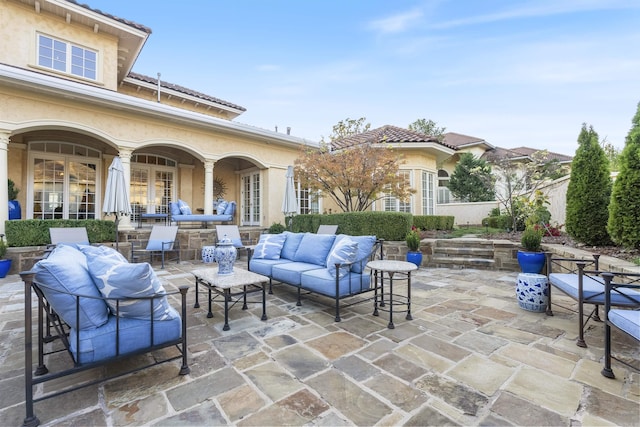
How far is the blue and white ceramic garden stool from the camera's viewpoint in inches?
143

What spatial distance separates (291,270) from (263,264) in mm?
776

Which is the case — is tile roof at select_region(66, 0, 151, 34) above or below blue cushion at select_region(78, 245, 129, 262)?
above

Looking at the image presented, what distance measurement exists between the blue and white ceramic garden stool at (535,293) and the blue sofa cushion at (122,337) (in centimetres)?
405

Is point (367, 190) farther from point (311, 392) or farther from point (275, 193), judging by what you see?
point (311, 392)

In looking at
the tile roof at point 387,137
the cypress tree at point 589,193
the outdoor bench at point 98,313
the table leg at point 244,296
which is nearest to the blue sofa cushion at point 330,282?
the table leg at point 244,296

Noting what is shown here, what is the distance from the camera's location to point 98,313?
6.48 ft

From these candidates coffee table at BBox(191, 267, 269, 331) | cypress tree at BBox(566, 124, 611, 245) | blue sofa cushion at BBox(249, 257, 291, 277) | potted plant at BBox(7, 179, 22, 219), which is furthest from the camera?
potted plant at BBox(7, 179, 22, 219)

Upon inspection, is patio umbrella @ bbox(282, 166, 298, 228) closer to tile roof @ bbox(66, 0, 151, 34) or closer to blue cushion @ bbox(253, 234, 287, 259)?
blue cushion @ bbox(253, 234, 287, 259)

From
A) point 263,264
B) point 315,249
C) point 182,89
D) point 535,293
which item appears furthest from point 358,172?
point 182,89

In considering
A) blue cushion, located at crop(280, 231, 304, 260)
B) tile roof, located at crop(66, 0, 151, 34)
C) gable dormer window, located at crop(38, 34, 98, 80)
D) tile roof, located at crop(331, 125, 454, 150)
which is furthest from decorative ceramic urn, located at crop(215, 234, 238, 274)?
tile roof, located at crop(66, 0, 151, 34)

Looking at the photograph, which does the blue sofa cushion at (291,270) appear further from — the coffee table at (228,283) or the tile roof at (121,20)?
the tile roof at (121,20)

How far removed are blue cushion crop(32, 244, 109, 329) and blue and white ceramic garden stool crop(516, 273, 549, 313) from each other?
4.52m

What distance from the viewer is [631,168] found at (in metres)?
4.12

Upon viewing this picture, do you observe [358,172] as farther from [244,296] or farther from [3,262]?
[3,262]
